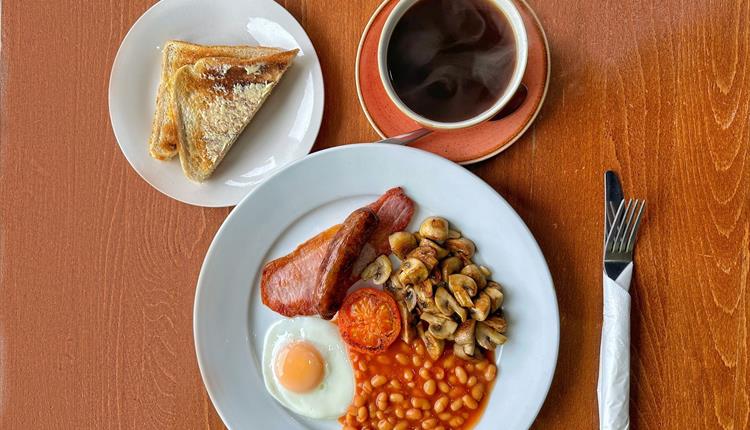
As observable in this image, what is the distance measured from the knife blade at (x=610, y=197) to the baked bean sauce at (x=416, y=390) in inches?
14.3

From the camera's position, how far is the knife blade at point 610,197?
1.32 meters

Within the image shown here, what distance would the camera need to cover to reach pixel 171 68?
1.35 meters

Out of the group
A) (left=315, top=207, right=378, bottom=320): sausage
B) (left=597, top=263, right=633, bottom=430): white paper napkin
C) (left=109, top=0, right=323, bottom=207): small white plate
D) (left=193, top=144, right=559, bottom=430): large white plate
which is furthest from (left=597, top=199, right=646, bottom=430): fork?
(left=109, top=0, right=323, bottom=207): small white plate

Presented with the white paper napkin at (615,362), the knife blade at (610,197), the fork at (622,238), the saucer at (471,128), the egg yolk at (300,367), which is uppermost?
the saucer at (471,128)

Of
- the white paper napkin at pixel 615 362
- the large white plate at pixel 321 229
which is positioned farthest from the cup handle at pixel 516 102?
the white paper napkin at pixel 615 362

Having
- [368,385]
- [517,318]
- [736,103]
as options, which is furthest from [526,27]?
[368,385]

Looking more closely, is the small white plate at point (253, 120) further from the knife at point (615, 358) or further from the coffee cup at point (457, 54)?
the knife at point (615, 358)

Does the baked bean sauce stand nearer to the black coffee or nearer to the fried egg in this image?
the fried egg

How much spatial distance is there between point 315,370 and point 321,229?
11.4 inches

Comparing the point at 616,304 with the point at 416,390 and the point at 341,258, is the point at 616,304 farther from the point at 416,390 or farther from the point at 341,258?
the point at 341,258

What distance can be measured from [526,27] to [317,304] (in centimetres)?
68

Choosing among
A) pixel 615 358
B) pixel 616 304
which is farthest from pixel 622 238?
pixel 615 358

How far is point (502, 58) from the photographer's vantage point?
118 cm

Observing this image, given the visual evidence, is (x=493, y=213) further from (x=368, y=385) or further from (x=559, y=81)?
(x=368, y=385)
